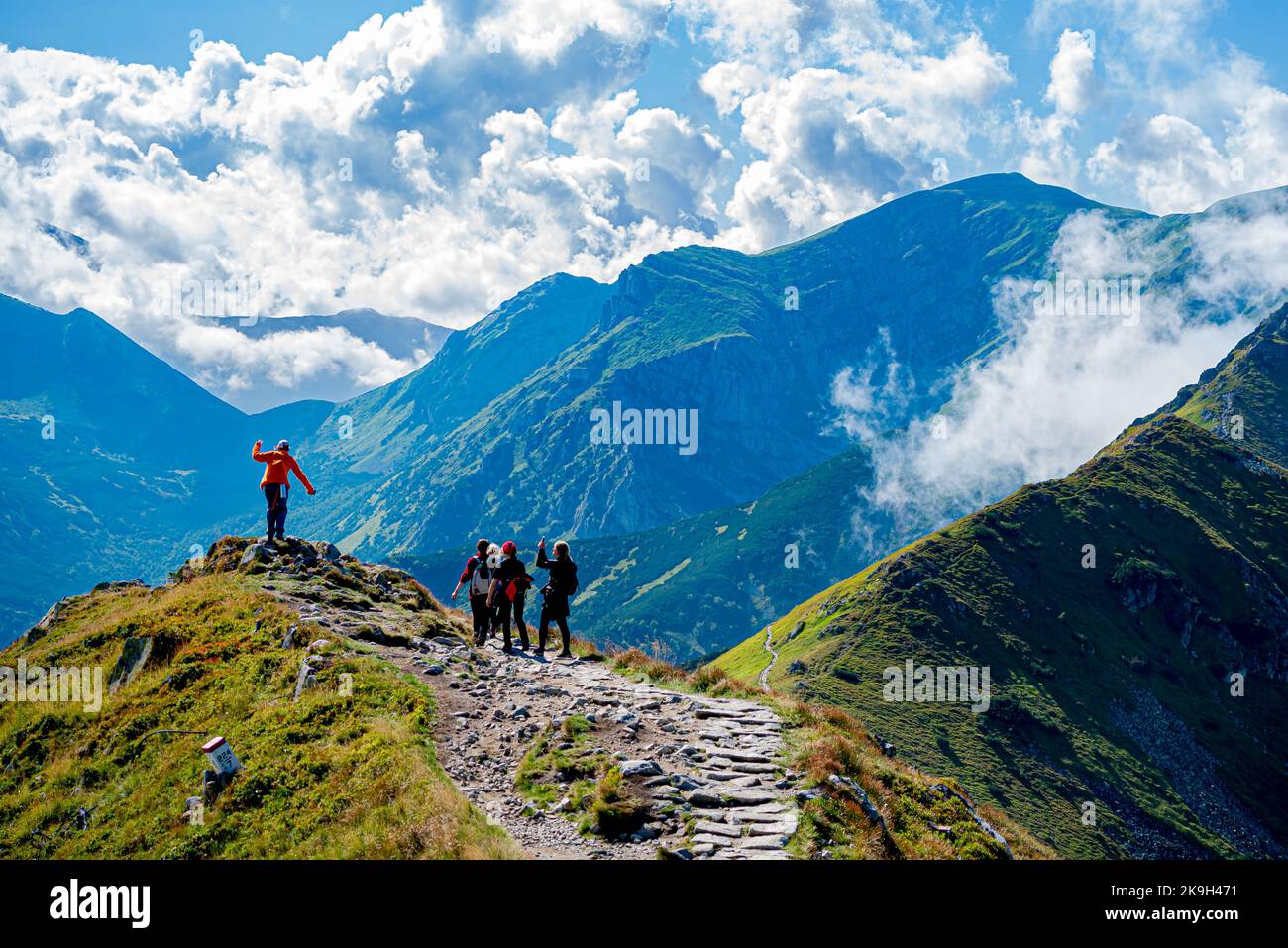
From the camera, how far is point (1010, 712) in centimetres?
16962

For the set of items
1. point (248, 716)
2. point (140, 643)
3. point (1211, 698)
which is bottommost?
point (1211, 698)

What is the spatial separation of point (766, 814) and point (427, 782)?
6.08 m

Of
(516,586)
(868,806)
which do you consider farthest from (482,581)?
(868,806)

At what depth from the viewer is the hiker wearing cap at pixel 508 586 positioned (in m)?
28.3

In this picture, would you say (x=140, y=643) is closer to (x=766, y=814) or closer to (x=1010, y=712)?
(x=766, y=814)

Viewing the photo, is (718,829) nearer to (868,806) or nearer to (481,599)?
(868,806)

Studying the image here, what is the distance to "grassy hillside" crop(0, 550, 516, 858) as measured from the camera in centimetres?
1445

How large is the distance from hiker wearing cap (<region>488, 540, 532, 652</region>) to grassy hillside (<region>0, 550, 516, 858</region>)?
5.76 m

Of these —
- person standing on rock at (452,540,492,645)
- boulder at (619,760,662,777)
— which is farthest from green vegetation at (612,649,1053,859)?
person standing on rock at (452,540,492,645)

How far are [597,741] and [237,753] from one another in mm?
8179

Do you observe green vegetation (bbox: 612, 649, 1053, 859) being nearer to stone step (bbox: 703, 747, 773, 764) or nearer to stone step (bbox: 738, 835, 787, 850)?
stone step (bbox: 738, 835, 787, 850)
